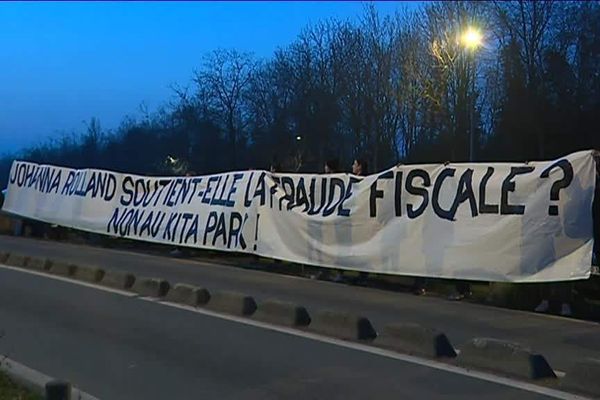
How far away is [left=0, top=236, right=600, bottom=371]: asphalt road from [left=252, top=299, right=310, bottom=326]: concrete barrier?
889 millimetres

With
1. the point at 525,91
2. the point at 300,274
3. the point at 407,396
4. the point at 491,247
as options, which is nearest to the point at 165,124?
the point at 525,91

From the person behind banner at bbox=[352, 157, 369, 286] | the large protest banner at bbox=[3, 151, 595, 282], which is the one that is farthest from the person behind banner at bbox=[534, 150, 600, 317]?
the person behind banner at bbox=[352, 157, 369, 286]

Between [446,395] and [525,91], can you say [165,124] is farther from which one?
[446,395]

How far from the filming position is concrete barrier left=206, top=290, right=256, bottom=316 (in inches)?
414

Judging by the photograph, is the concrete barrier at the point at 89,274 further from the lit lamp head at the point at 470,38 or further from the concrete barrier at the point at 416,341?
the lit lamp head at the point at 470,38

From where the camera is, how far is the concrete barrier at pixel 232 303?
1052 cm

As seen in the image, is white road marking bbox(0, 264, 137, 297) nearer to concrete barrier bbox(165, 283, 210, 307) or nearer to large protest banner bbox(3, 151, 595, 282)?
concrete barrier bbox(165, 283, 210, 307)

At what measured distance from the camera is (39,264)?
51.6 feet

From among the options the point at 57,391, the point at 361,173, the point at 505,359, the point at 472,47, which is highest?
the point at 472,47

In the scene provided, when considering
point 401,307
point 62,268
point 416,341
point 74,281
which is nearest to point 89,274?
point 74,281

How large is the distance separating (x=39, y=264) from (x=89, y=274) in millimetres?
2146

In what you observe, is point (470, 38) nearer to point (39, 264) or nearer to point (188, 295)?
point (39, 264)

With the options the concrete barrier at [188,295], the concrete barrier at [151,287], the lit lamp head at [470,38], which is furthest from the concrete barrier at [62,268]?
the lit lamp head at [470,38]

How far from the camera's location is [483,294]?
1211 centimetres
